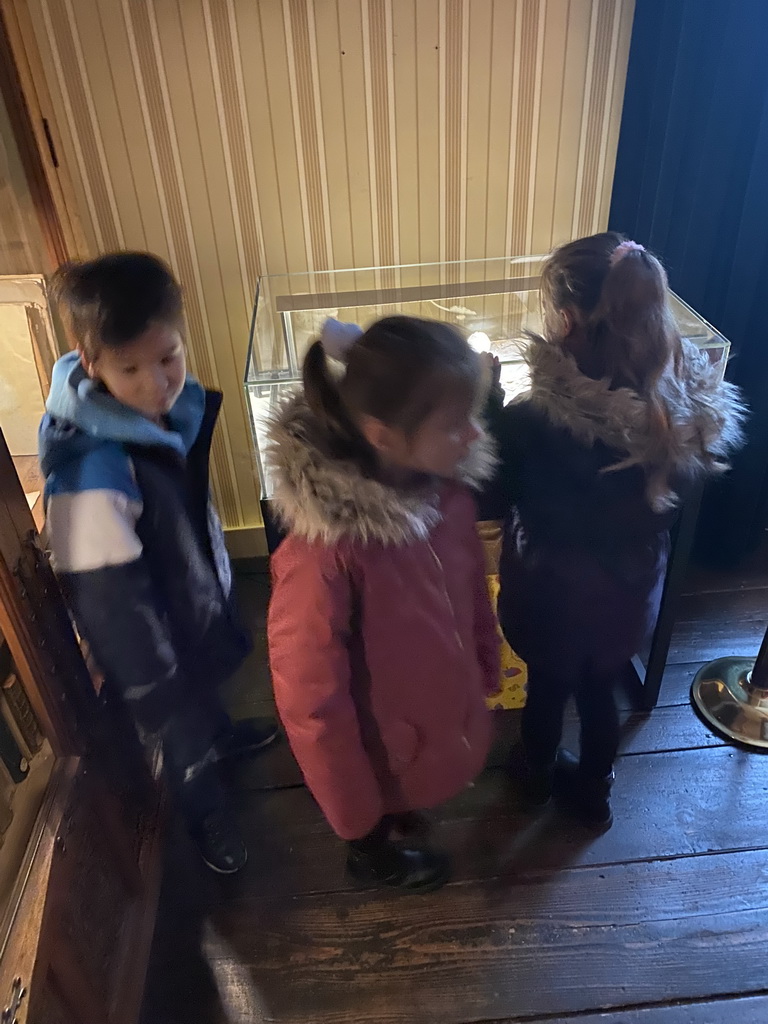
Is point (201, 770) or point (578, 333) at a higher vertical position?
point (578, 333)

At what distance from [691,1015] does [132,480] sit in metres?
1.27

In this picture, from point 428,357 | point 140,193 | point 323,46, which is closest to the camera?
point 428,357

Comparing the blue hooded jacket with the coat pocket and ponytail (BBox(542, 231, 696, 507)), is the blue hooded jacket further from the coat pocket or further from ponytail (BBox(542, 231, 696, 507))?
ponytail (BBox(542, 231, 696, 507))

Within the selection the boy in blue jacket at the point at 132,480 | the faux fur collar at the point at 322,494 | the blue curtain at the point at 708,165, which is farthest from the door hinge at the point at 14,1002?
the blue curtain at the point at 708,165

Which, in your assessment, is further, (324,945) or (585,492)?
(324,945)

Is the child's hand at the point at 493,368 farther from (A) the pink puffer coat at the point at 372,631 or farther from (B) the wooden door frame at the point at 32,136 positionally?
(B) the wooden door frame at the point at 32,136

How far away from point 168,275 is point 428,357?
50cm

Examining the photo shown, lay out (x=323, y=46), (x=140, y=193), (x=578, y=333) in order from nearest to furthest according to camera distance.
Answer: (x=578, y=333)
(x=323, y=46)
(x=140, y=193)

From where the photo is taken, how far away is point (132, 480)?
1.07 metres

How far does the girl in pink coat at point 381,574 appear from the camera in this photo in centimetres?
84

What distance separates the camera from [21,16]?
57.1 inches

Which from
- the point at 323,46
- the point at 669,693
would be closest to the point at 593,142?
the point at 323,46

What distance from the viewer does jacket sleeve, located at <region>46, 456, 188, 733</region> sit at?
102cm

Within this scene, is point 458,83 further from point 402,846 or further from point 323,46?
point 402,846
